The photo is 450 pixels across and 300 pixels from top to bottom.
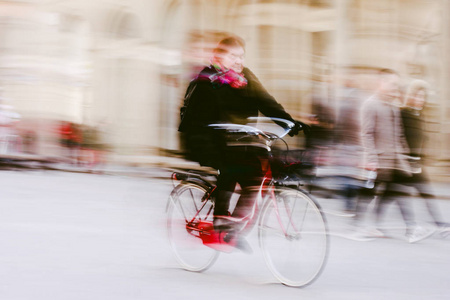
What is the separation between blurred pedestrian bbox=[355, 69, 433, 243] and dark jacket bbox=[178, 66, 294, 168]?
2445 mm

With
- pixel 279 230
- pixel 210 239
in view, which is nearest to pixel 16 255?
pixel 210 239

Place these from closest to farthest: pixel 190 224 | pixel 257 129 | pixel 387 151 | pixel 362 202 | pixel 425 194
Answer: pixel 257 129, pixel 190 224, pixel 387 151, pixel 425 194, pixel 362 202

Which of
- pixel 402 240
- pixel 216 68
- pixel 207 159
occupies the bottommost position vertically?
pixel 402 240

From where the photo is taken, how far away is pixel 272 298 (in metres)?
4.90

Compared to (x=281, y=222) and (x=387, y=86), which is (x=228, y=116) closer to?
(x=281, y=222)

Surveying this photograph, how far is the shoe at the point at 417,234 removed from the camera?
7254mm

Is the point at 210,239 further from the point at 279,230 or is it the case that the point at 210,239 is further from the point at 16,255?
the point at 16,255

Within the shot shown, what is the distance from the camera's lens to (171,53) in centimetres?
1603

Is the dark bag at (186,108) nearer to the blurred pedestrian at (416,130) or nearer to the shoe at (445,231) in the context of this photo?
the blurred pedestrian at (416,130)

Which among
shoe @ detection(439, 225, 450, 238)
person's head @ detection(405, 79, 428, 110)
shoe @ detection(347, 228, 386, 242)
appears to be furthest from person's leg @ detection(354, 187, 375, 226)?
person's head @ detection(405, 79, 428, 110)

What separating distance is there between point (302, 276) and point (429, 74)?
9.41 meters

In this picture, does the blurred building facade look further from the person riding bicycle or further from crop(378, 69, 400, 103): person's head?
the person riding bicycle

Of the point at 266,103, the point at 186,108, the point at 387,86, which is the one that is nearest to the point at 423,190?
the point at 387,86

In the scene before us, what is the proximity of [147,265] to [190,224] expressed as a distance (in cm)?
59
